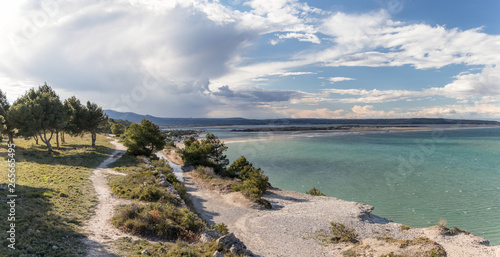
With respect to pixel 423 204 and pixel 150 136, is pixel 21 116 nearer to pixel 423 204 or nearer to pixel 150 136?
pixel 150 136

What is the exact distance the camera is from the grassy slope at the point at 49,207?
39.3 feet

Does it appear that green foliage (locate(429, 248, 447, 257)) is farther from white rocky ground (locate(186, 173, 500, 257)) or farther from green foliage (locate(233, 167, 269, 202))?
green foliage (locate(233, 167, 269, 202))

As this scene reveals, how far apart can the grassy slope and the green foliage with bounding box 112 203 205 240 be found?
2.47 metres

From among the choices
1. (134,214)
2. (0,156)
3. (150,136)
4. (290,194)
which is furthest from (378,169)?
(0,156)

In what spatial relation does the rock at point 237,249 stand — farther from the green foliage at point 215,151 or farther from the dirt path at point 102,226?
the green foliage at point 215,151

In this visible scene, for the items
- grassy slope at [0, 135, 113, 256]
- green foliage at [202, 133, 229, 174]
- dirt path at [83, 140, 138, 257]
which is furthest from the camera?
green foliage at [202, 133, 229, 174]

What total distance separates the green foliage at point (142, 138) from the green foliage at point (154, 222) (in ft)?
118

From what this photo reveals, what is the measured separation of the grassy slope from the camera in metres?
12.0

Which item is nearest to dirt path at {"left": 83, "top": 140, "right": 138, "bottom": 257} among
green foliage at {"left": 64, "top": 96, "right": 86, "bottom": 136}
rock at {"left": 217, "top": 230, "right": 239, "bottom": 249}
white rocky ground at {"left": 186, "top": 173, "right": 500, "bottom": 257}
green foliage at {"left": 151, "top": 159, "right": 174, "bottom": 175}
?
rock at {"left": 217, "top": 230, "right": 239, "bottom": 249}

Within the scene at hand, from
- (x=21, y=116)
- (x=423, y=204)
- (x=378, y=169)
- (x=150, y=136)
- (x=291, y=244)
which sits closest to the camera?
(x=291, y=244)

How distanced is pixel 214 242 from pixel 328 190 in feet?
104

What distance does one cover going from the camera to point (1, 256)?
33.3 feet

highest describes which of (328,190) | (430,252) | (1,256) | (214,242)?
(1,256)

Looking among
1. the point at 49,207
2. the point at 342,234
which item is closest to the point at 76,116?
the point at 49,207
